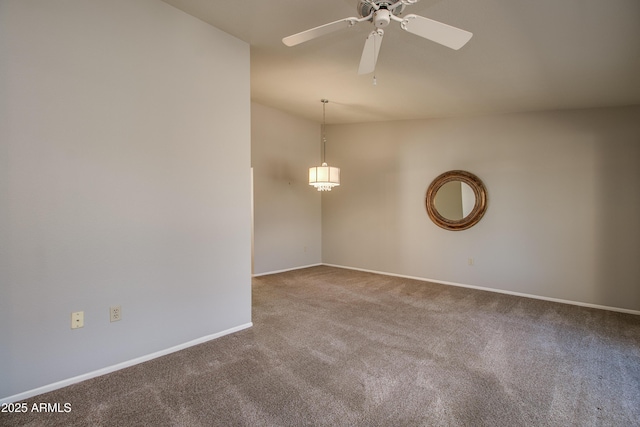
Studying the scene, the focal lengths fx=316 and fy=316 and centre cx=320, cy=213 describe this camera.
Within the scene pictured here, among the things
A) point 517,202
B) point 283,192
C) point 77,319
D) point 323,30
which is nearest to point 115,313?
point 77,319

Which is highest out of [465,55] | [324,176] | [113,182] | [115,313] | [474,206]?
[465,55]

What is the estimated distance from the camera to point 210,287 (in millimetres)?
2926

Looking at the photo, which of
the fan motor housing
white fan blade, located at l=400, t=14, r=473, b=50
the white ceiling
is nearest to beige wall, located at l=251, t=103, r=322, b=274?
the white ceiling

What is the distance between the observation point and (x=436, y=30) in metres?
1.88

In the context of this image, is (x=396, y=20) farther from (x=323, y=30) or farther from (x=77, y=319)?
(x=77, y=319)

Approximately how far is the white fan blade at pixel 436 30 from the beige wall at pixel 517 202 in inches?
129

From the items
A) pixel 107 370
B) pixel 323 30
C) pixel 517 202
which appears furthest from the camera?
pixel 517 202

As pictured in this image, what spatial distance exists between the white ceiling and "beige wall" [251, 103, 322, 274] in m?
1.11

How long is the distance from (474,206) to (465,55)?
8.44ft

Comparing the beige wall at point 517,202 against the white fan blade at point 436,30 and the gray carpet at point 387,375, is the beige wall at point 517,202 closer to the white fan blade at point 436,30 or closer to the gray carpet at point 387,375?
the gray carpet at point 387,375

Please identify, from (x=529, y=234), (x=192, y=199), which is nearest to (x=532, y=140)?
(x=529, y=234)

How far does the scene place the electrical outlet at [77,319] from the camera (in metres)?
2.17

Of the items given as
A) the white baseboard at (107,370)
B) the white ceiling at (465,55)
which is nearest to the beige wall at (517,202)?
the white ceiling at (465,55)

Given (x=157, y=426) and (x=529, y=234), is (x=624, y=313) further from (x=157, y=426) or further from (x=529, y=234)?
(x=157, y=426)
